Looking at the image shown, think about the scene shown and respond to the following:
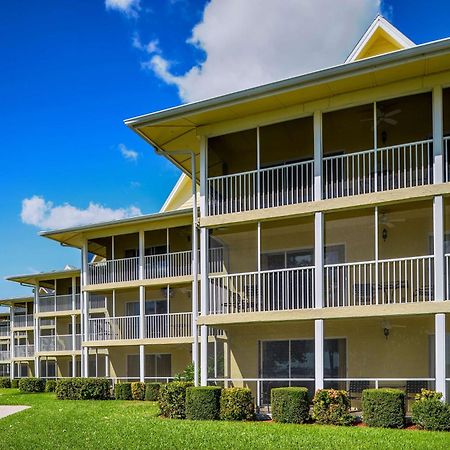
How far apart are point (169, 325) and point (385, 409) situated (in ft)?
41.7

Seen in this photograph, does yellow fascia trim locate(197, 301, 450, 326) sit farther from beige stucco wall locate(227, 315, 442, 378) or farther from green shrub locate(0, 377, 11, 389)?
green shrub locate(0, 377, 11, 389)

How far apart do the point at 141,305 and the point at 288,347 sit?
898cm

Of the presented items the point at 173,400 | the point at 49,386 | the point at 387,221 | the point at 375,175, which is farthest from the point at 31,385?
the point at 375,175

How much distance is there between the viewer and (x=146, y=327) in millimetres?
24141

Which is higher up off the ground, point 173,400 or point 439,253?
point 439,253

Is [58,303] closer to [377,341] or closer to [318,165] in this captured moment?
[377,341]

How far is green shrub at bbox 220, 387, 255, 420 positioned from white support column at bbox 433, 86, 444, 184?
278 inches

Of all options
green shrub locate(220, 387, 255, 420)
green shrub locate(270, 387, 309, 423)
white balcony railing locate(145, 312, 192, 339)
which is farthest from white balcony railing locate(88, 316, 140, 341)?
green shrub locate(270, 387, 309, 423)

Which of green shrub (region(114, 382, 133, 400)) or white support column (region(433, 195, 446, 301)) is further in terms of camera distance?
green shrub (region(114, 382, 133, 400))

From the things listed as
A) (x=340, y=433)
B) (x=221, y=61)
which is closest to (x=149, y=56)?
(x=221, y=61)

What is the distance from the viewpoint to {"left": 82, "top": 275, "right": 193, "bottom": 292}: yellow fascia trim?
2359cm

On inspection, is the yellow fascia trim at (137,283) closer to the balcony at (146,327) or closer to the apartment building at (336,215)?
the balcony at (146,327)

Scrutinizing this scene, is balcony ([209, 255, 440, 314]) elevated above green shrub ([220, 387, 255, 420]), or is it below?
above

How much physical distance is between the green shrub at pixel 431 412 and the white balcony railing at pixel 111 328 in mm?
15302
